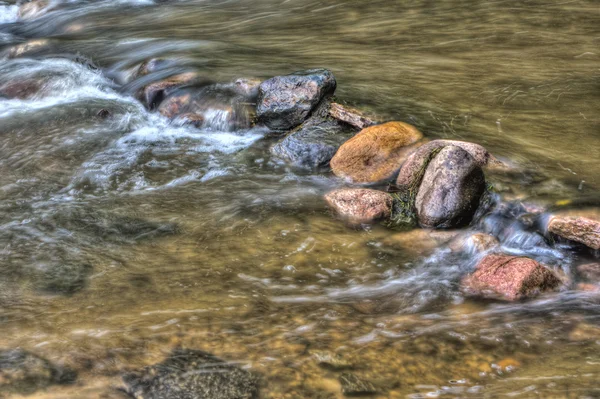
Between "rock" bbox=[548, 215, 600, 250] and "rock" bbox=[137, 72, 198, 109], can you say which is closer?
"rock" bbox=[548, 215, 600, 250]

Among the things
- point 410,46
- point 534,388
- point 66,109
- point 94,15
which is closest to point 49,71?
point 66,109

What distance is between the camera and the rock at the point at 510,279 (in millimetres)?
4555

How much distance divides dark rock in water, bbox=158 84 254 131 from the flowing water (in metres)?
0.10

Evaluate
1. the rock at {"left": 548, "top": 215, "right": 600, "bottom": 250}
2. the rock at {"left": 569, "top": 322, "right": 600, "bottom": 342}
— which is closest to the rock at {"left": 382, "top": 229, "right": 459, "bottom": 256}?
the rock at {"left": 548, "top": 215, "right": 600, "bottom": 250}

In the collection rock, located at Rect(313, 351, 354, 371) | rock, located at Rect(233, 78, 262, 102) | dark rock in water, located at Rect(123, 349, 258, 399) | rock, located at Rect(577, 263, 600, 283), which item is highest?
rock, located at Rect(233, 78, 262, 102)

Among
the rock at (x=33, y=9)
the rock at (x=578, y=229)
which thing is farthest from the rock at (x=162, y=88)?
the rock at (x=33, y=9)

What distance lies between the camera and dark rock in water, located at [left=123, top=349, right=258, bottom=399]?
3553mm

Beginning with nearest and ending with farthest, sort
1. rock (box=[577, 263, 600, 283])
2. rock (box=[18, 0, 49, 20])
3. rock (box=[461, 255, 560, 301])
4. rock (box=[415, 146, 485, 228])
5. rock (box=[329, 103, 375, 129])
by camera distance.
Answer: rock (box=[461, 255, 560, 301]) → rock (box=[577, 263, 600, 283]) → rock (box=[415, 146, 485, 228]) → rock (box=[329, 103, 375, 129]) → rock (box=[18, 0, 49, 20])

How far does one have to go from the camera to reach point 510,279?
4.60 metres

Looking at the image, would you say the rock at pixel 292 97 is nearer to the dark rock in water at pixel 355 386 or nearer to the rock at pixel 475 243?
the rock at pixel 475 243

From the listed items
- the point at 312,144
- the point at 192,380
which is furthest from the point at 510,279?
the point at 312,144

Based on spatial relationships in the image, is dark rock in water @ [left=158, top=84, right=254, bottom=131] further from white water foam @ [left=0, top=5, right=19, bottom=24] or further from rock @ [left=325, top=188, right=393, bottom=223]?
white water foam @ [left=0, top=5, right=19, bottom=24]

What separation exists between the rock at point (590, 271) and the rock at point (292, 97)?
371 centimetres

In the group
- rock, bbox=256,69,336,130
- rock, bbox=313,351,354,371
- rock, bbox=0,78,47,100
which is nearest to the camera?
rock, bbox=313,351,354,371
